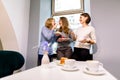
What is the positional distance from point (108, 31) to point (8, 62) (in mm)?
2007

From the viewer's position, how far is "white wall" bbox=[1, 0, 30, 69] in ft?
9.40

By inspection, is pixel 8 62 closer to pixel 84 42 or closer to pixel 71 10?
pixel 84 42

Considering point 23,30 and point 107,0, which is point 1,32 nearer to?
point 23,30

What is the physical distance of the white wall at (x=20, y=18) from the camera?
2866 millimetres

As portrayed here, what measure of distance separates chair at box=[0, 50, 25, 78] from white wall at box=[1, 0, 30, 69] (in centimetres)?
157

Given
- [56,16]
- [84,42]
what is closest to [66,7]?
[56,16]

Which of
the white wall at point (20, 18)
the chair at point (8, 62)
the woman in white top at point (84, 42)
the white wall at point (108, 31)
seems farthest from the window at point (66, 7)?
the chair at point (8, 62)

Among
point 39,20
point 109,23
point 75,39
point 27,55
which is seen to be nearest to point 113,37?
point 109,23

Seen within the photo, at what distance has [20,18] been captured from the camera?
10.4 ft

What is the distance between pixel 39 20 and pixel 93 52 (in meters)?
1.44

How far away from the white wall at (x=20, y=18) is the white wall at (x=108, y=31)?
1555mm

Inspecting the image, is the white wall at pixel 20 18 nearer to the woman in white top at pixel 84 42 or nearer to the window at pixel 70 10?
the window at pixel 70 10

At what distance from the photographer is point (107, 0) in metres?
2.80

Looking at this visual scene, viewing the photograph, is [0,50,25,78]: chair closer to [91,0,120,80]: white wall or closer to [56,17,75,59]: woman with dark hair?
[56,17,75,59]: woman with dark hair
